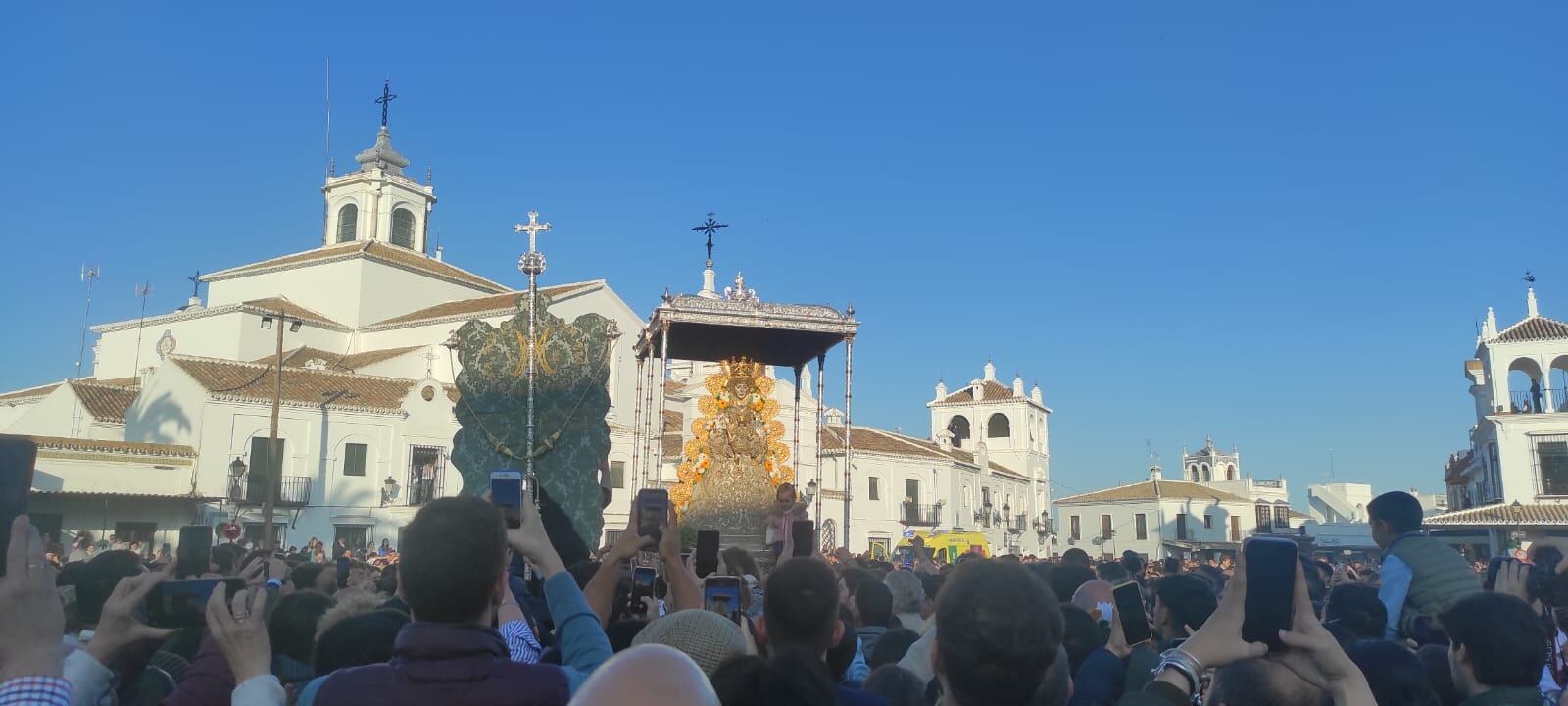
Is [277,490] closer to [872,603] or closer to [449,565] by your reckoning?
[872,603]

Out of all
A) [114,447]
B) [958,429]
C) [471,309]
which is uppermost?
[471,309]

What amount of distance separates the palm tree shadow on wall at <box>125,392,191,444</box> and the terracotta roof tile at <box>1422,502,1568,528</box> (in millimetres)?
34257

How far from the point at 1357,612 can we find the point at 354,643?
14.1ft

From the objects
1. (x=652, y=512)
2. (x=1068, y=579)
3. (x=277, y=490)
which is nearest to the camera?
(x=652, y=512)

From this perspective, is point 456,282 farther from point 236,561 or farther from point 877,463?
point 236,561

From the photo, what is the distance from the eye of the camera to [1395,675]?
3613mm

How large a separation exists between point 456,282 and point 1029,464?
3067 centimetres

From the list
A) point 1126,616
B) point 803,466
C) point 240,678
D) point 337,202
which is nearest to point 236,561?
point 240,678

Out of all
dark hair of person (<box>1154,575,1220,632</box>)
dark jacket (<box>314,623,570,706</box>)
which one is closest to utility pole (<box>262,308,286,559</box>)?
dark hair of person (<box>1154,575,1220,632</box>)

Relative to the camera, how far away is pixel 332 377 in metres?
32.5

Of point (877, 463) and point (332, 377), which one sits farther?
point (877, 463)

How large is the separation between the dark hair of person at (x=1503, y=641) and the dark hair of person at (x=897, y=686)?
1.74 metres

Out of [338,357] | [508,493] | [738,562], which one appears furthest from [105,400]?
[508,493]

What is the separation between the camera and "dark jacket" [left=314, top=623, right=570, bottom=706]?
2320 mm
